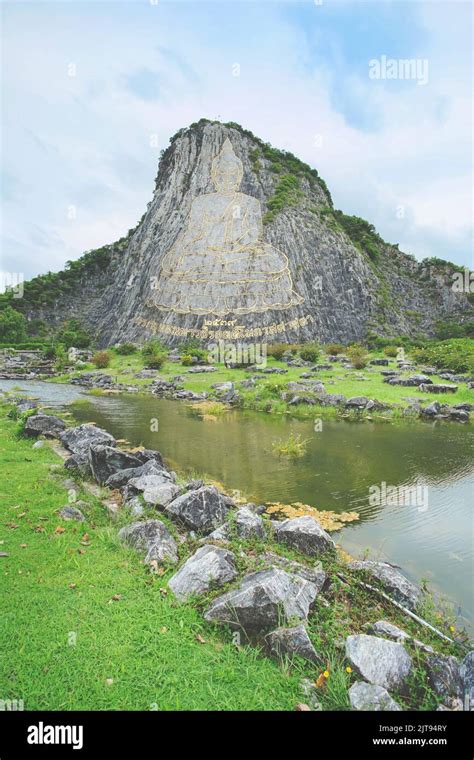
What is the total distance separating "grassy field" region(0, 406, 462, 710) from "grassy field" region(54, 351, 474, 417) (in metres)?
15.4

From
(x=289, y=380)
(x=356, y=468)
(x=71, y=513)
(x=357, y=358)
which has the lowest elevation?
(x=356, y=468)

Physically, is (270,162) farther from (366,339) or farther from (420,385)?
(420,385)

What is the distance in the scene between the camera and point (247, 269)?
50.8m

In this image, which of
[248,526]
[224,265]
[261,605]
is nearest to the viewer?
[261,605]

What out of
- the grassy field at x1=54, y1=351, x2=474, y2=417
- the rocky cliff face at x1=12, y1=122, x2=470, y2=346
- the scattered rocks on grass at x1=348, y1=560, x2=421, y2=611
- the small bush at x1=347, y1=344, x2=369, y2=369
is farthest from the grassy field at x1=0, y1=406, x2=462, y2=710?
the rocky cliff face at x1=12, y1=122, x2=470, y2=346

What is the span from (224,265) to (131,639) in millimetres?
49939

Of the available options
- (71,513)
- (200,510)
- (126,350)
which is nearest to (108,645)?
(200,510)

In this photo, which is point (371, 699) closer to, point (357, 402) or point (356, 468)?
point (356, 468)

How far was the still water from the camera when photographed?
24.5 feet

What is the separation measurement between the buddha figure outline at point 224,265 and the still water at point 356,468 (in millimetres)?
29807

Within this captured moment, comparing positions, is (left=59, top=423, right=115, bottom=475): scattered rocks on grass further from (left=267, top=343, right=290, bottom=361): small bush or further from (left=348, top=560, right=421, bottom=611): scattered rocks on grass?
(left=267, top=343, right=290, bottom=361): small bush
